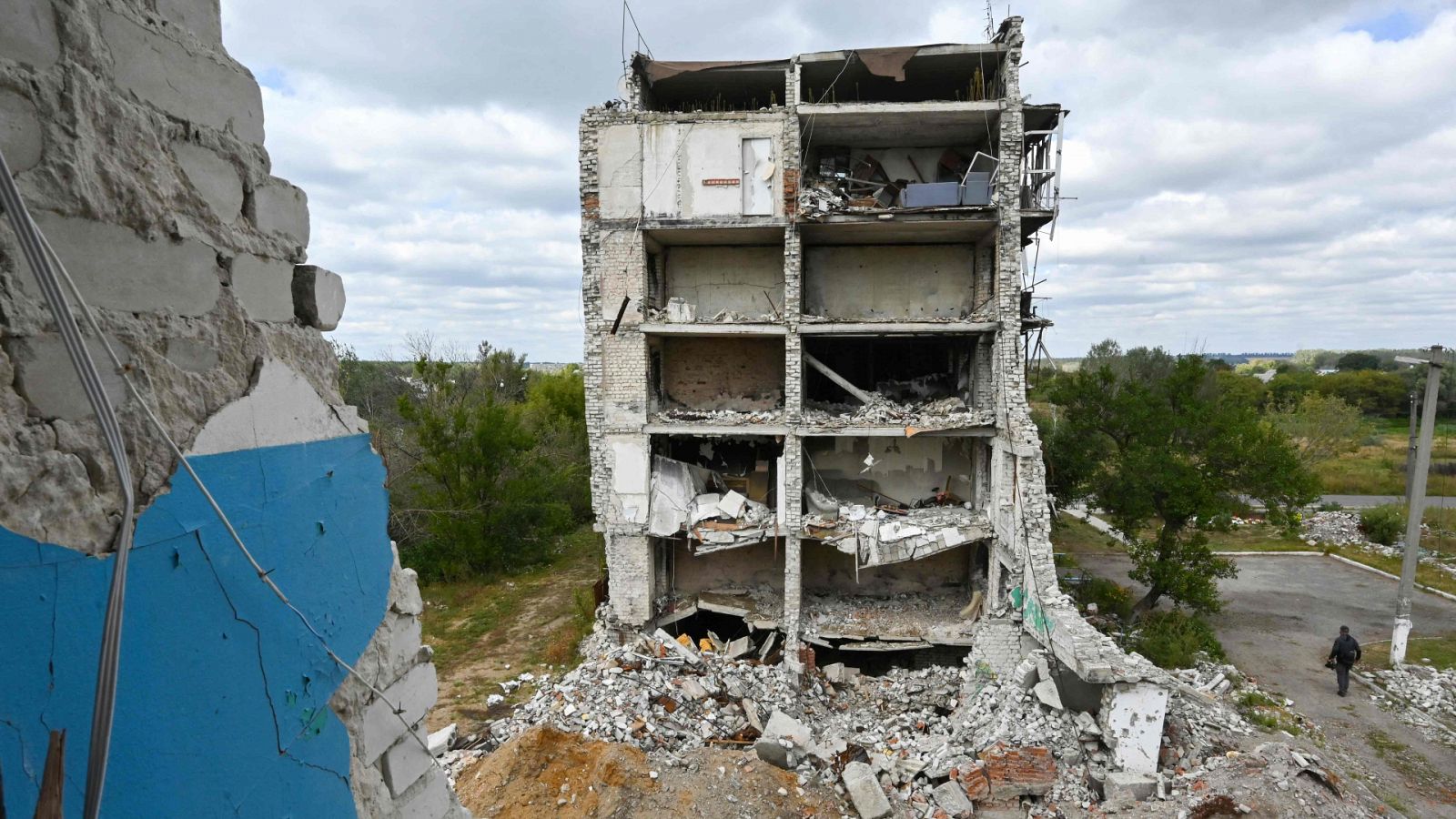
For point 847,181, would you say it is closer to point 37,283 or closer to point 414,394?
point 37,283

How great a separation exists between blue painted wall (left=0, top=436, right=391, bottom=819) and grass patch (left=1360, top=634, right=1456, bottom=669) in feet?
63.8

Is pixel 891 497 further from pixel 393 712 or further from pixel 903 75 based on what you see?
pixel 393 712

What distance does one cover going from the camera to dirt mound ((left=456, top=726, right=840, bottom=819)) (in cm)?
829

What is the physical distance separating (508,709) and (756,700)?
4431 millimetres

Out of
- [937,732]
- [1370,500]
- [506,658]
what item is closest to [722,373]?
[506,658]

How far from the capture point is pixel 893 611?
14.5 m

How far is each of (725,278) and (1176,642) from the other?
11831 mm

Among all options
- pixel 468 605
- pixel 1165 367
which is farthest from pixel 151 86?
pixel 1165 367

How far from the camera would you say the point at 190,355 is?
219 cm

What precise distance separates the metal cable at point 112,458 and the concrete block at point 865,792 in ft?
28.8

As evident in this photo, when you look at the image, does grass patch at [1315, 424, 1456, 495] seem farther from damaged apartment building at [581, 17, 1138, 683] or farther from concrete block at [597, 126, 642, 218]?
concrete block at [597, 126, 642, 218]

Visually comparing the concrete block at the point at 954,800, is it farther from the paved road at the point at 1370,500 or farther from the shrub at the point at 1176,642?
the paved road at the point at 1370,500

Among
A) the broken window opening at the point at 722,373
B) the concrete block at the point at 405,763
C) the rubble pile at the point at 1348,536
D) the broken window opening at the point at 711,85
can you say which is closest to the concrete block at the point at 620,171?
the broken window opening at the point at 711,85

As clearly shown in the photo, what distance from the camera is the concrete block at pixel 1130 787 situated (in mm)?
8562
